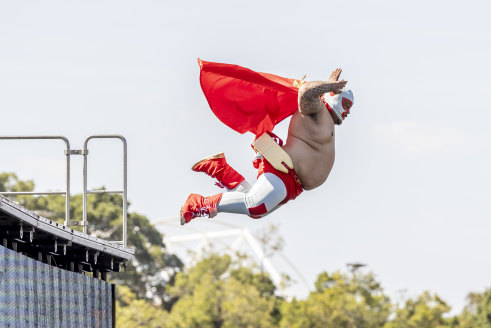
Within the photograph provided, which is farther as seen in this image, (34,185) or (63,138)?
(34,185)

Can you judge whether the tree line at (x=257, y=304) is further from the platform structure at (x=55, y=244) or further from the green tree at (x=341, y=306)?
the platform structure at (x=55, y=244)

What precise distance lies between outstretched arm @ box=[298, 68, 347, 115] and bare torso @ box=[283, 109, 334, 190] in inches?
6.4

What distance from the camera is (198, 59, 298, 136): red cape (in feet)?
38.0

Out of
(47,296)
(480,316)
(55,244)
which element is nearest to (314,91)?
(55,244)

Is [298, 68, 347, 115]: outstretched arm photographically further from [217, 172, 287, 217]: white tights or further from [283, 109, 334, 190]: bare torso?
[217, 172, 287, 217]: white tights

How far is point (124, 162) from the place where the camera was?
612 inches

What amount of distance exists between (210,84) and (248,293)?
4427cm

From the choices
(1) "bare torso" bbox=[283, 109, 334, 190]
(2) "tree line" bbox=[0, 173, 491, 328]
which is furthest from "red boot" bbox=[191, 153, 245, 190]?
(2) "tree line" bbox=[0, 173, 491, 328]

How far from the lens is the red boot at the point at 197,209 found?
11.4 metres

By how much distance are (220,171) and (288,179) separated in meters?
0.66

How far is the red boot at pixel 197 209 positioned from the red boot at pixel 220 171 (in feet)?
1.11

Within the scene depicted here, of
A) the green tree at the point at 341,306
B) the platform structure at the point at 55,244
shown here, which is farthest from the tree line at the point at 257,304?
the platform structure at the point at 55,244

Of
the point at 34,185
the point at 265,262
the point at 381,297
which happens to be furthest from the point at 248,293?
the point at 265,262

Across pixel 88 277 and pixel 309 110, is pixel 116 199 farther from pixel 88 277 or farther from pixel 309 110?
pixel 309 110
